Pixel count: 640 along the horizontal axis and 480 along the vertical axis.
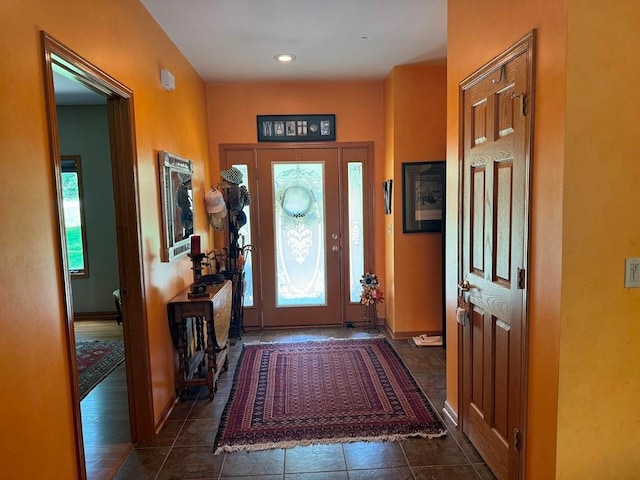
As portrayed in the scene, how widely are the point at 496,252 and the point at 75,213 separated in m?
4.95

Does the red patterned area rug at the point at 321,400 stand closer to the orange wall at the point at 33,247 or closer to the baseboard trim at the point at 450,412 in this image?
the baseboard trim at the point at 450,412

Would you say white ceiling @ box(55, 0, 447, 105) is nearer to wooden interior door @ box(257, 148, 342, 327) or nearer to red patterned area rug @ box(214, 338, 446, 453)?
wooden interior door @ box(257, 148, 342, 327)

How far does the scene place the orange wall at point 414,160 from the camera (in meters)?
4.05

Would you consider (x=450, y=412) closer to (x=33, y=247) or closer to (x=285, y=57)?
(x=33, y=247)

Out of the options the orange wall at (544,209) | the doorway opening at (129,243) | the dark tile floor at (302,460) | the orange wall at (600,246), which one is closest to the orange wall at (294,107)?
the doorway opening at (129,243)

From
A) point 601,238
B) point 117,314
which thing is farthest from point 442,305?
point 117,314

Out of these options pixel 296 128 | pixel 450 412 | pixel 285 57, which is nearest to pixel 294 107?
pixel 296 128

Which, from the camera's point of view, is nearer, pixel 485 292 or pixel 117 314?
pixel 485 292

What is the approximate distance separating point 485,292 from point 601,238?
2.25ft

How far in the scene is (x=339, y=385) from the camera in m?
3.19

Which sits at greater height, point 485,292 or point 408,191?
point 408,191

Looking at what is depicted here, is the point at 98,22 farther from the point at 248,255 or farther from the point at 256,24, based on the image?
the point at 248,255

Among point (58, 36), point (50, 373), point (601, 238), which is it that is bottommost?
point (50, 373)

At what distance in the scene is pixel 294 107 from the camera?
448cm
